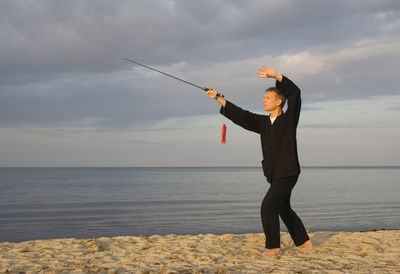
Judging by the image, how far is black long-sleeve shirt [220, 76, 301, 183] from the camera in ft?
16.3

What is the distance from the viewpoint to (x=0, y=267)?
4465 millimetres

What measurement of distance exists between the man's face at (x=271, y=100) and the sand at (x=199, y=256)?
1.87m

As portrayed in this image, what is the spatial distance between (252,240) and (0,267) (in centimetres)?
356

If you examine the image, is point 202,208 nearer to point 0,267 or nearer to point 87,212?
point 87,212

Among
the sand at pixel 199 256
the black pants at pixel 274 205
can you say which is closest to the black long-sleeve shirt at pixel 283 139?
the black pants at pixel 274 205

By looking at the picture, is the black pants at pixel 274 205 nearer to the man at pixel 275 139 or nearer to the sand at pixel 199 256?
the man at pixel 275 139

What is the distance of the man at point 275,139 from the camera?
4.96 m

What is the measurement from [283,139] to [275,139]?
0.10 m

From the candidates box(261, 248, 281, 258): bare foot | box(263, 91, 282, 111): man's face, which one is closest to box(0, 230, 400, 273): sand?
box(261, 248, 281, 258): bare foot

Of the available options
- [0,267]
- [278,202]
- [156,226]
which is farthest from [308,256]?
[156,226]

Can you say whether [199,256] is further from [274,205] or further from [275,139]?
[275,139]

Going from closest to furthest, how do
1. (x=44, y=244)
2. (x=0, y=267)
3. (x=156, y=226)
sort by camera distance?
(x=0, y=267) → (x=44, y=244) → (x=156, y=226)

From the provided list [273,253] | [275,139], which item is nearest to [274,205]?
[273,253]

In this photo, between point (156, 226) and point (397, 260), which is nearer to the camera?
point (397, 260)
